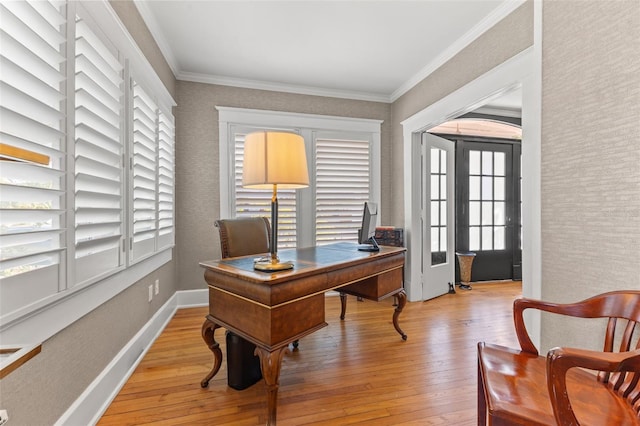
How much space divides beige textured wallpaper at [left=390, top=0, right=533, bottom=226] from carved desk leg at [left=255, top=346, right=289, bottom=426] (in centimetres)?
263

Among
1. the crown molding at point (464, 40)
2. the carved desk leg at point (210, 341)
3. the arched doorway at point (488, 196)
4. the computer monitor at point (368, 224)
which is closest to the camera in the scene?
the carved desk leg at point (210, 341)

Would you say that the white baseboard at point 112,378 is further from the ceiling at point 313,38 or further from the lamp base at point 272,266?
the ceiling at point 313,38

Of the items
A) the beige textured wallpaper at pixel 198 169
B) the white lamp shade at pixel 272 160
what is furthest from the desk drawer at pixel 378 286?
the beige textured wallpaper at pixel 198 169

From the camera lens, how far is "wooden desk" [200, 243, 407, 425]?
1.46 m

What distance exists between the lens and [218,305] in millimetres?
1768

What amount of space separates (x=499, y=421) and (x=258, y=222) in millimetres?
1942

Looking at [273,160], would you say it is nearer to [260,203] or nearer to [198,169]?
[260,203]

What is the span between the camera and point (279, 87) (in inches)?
149

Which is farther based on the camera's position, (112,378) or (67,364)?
(112,378)

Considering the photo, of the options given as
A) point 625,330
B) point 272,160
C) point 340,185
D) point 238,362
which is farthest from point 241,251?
point 625,330

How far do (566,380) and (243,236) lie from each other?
6.54 ft

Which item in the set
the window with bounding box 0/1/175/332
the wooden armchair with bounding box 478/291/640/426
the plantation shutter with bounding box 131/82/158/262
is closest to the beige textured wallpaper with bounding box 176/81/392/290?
the plantation shutter with bounding box 131/82/158/262

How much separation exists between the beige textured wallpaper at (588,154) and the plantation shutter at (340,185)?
7.76 feet

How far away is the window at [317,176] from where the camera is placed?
3670 millimetres
